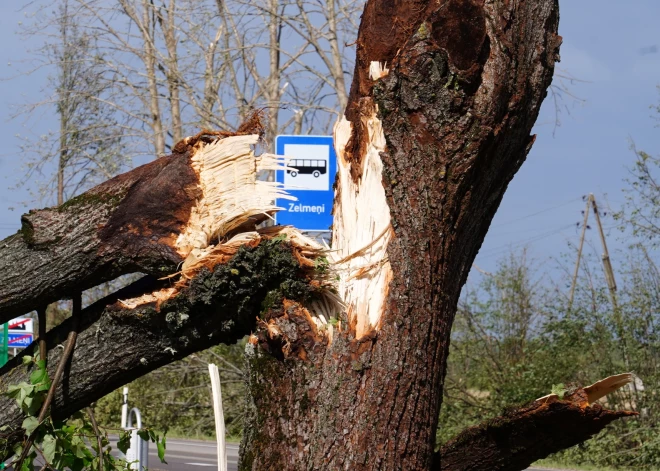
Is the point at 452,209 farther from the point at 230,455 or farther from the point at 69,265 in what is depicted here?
the point at 230,455

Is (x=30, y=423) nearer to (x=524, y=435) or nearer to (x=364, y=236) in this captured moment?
(x=364, y=236)

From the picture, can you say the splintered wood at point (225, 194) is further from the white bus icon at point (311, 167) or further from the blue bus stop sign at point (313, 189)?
the white bus icon at point (311, 167)

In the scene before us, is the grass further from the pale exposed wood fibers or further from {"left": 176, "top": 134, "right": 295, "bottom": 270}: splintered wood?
{"left": 176, "top": 134, "right": 295, "bottom": 270}: splintered wood

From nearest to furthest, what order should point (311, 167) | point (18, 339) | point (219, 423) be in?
point (219, 423)
point (311, 167)
point (18, 339)

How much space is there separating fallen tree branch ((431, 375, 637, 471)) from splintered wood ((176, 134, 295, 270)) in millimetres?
1025

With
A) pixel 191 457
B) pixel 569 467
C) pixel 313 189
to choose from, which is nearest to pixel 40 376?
pixel 313 189

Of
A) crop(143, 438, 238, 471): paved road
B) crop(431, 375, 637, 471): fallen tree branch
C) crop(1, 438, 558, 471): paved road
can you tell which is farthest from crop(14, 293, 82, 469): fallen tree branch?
crop(143, 438, 238, 471): paved road

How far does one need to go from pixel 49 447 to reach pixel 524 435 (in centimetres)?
161

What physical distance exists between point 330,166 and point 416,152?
141 inches

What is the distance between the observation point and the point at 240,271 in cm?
298

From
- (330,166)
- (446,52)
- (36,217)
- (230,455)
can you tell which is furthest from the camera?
(230,455)

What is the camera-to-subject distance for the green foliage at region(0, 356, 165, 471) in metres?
3.10

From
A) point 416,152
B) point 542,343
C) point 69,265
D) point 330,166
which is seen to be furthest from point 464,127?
point 542,343

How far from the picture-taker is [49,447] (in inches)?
123
